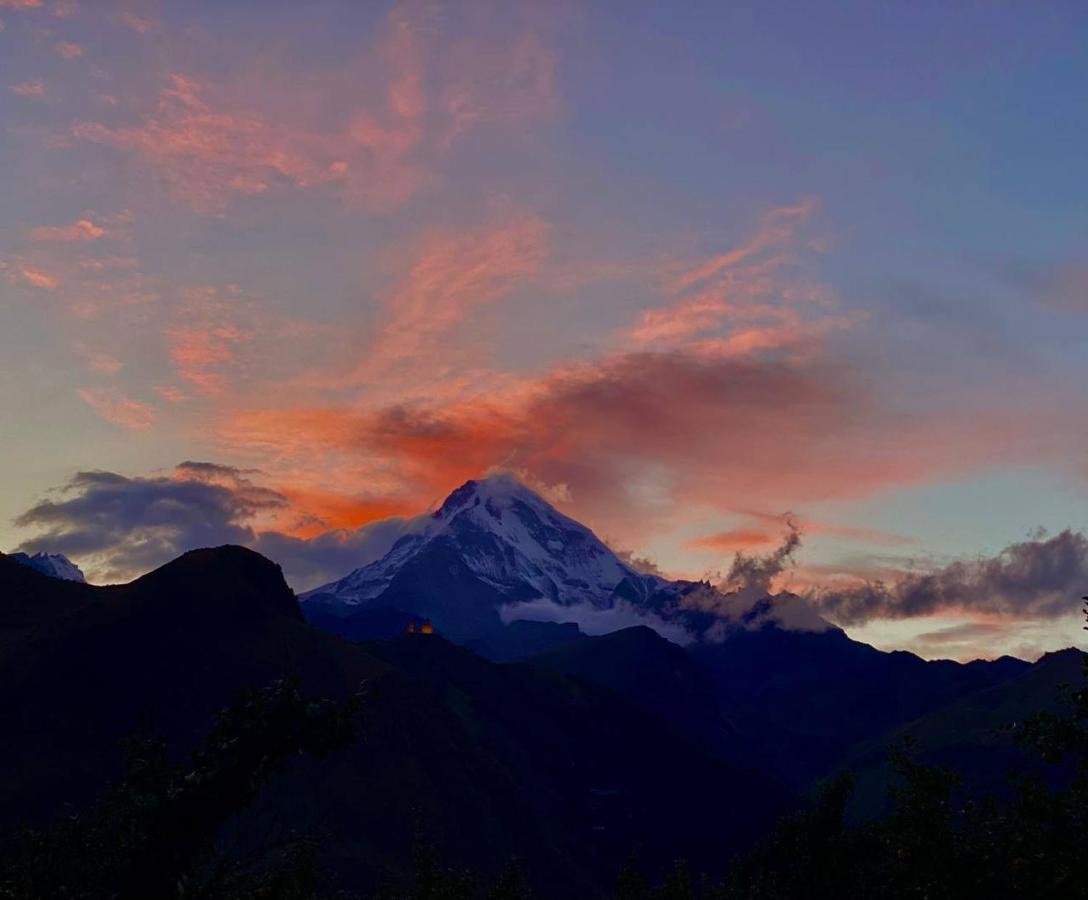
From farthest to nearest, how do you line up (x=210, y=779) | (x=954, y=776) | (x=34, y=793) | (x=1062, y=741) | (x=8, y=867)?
(x=34, y=793) → (x=954, y=776) → (x=8, y=867) → (x=1062, y=741) → (x=210, y=779)

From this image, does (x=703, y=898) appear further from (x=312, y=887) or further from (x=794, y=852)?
(x=312, y=887)

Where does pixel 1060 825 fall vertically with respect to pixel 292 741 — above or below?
below

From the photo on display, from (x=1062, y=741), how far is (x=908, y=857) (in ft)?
25.7

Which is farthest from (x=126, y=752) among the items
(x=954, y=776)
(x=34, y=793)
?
(x=34, y=793)

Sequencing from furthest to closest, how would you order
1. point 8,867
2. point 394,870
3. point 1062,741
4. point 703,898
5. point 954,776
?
1. point 394,870
2. point 703,898
3. point 954,776
4. point 8,867
5. point 1062,741

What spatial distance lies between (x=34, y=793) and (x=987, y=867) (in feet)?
605

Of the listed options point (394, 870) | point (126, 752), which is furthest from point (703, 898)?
point (394, 870)

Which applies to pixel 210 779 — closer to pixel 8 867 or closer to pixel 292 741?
pixel 292 741

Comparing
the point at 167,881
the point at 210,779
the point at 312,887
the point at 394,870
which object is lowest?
the point at 394,870

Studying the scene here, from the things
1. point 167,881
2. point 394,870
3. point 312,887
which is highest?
point 167,881

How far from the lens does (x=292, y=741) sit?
3188 centimetres

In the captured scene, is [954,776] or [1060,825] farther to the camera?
[954,776]

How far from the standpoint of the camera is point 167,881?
3159cm

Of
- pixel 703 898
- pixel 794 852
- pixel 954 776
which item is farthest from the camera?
pixel 794 852
